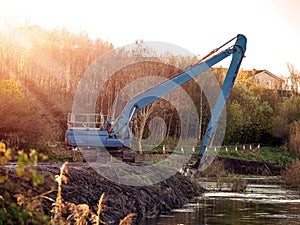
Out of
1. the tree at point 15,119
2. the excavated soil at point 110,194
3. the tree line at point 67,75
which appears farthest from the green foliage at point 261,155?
the excavated soil at point 110,194

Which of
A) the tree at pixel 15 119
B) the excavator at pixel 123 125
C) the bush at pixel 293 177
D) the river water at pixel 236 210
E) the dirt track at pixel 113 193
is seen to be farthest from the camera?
the bush at pixel 293 177

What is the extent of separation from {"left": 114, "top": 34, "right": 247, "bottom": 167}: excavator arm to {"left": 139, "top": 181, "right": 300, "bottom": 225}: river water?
3576 millimetres

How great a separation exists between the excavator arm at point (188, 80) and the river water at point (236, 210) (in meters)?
3.58

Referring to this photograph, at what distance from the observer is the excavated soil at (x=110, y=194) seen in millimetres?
19328

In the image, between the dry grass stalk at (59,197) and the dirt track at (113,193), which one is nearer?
the dry grass stalk at (59,197)

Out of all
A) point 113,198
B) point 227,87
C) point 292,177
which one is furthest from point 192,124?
point 113,198

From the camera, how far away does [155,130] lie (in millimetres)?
61188

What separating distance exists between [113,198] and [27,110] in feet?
27.9

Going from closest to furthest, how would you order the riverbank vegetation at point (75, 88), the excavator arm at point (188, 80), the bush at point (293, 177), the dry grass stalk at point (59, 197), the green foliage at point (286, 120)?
the dry grass stalk at point (59, 197), the excavator arm at point (188, 80), the bush at point (293, 177), the riverbank vegetation at point (75, 88), the green foliage at point (286, 120)

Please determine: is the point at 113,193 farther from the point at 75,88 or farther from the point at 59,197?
the point at 75,88

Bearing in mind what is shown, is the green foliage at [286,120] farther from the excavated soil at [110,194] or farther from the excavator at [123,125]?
the excavated soil at [110,194]

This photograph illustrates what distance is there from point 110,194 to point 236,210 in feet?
18.5

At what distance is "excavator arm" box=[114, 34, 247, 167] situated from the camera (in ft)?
96.4

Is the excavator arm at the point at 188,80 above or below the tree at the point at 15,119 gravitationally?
above
